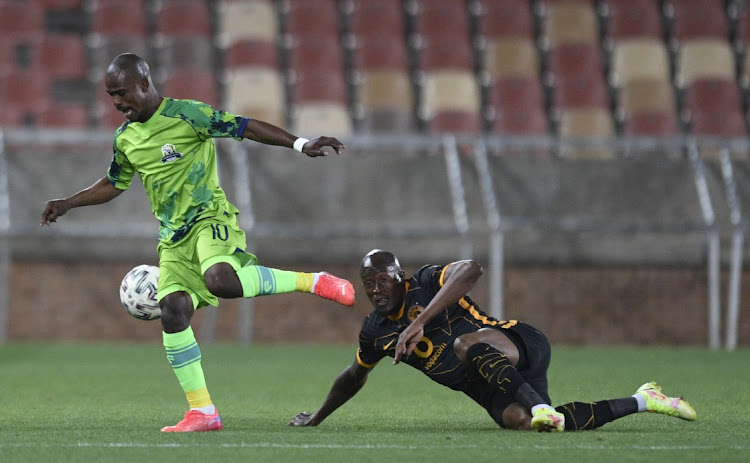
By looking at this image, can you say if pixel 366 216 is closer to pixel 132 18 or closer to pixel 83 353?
pixel 83 353

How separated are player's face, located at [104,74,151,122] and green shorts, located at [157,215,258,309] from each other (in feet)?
2.20

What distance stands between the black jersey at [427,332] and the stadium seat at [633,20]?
12.1 m

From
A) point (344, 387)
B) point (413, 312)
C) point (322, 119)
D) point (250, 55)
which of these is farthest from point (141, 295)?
point (250, 55)

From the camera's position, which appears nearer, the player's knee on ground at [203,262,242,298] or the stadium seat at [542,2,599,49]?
the player's knee on ground at [203,262,242,298]

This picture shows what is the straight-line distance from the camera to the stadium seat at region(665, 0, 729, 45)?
1752 cm

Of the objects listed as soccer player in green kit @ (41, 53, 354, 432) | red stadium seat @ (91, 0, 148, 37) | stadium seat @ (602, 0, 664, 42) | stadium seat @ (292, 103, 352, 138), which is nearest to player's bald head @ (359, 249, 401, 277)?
soccer player in green kit @ (41, 53, 354, 432)

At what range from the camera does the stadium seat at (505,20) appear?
56.5 feet

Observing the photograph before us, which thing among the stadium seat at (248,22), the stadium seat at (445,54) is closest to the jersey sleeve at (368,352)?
the stadium seat at (445,54)

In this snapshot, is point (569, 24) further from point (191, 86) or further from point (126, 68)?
point (126, 68)

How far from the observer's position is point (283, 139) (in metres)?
5.99

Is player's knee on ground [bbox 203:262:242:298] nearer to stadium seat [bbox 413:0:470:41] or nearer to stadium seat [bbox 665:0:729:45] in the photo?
stadium seat [bbox 413:0:470:41]

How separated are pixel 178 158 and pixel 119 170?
1.59ft

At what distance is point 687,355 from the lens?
11930 millimetres

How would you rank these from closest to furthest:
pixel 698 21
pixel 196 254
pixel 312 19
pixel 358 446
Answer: pixel 358 446, pixel 196 254, pixel 312 19, pixel 698 21
